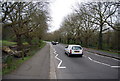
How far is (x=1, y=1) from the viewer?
11594 mm

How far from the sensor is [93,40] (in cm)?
4288

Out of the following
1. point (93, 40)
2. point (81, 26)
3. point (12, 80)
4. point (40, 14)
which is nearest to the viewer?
point (12, 80)

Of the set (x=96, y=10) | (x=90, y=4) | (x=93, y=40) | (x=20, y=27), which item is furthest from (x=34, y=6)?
(x=93, y=40)

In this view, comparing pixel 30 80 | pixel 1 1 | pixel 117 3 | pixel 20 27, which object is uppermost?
pixel 117 3

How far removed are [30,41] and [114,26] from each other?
27.3 metres

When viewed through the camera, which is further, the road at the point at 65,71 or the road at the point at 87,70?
the road at the point at 87,70

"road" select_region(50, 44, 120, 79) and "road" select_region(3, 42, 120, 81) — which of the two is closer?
"road" select_region(3, 42, 120, 81)

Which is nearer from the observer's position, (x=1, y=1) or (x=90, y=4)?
(x=1, y=1)

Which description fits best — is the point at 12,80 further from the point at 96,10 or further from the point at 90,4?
the point at 96,10

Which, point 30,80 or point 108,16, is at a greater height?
point 108,16

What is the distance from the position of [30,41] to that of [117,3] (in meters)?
29.5

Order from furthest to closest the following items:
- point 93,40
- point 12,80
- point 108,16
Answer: point 93,40
point 108,16
point 12,80

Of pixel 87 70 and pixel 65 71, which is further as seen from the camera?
pixel 87 70

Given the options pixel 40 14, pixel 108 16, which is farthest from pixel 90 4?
pixel 40 14
